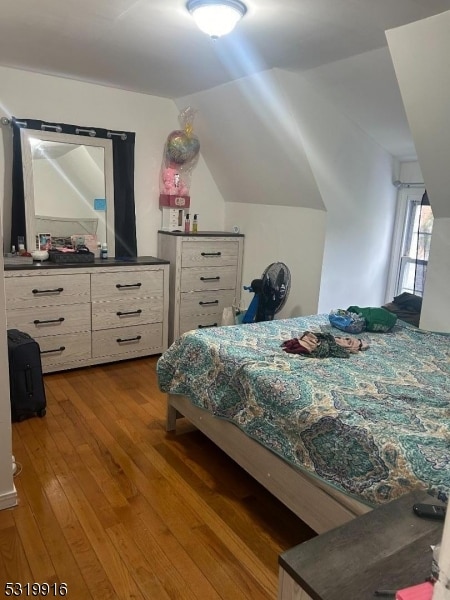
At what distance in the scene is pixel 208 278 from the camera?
4.29 m

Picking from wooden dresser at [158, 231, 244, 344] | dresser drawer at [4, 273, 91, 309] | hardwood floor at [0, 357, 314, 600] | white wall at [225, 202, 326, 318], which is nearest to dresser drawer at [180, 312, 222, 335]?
wooden dresser at [158, 231, 244, 344]

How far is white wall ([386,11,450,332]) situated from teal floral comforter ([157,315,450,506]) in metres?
0.41

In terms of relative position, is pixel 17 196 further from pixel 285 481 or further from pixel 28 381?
pixel 285 481

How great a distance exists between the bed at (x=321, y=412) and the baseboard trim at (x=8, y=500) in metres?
0.91

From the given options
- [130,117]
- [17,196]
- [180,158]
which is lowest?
[17,196]

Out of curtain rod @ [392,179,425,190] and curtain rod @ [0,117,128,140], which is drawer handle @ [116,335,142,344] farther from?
curtain rod @ [392,179,425,190]

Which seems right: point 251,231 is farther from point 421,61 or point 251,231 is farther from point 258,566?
point 258,566

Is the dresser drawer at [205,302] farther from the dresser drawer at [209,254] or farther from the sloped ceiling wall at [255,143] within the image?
the sloped ceiling wall at [255,143]

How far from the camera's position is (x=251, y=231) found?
439 cm

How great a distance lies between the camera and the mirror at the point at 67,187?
3.58 metres

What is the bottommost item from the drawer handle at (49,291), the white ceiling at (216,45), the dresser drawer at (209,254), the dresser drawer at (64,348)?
the dresser drawer at (64,348)

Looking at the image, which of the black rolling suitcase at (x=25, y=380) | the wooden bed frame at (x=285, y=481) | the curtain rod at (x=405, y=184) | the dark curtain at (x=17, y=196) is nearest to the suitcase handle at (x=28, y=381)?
the black rolling suitcase at (x=25, y=380)

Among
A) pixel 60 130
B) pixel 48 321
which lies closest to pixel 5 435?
pixel 48 321

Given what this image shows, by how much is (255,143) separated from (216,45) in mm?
1119
